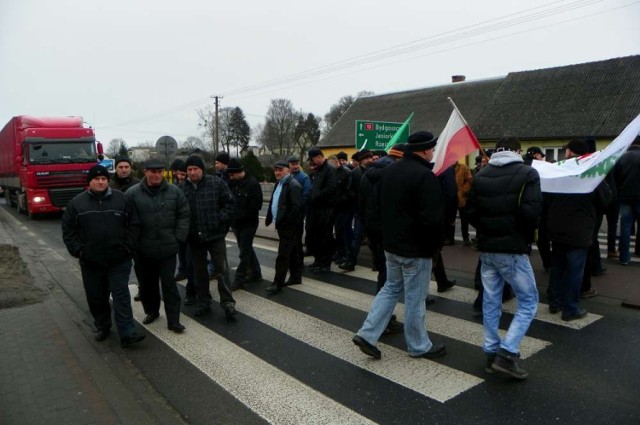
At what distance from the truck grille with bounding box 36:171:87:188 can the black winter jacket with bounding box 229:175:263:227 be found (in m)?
12.3

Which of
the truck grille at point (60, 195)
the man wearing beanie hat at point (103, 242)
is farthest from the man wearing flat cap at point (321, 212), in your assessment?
the truck grille at point (60, 195)

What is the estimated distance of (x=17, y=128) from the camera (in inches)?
719

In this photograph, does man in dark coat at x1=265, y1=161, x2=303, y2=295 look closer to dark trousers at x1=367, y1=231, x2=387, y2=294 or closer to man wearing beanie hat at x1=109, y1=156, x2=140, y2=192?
dark trousers at x1=367, y1=231, x2=387, y2=294

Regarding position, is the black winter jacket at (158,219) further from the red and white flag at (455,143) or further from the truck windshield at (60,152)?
the truck windshield at (60,152)

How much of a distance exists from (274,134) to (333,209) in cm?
8044

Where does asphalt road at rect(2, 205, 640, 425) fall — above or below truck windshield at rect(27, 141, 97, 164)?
below

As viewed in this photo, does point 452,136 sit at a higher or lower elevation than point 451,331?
higher

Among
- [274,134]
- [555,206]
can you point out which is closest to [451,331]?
[555,206]

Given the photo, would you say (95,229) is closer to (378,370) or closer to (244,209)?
(244,209)

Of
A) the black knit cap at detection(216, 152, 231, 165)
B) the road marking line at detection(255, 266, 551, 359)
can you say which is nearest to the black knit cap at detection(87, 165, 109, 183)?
the black knit cap at detection(216, 152, 231, 165)

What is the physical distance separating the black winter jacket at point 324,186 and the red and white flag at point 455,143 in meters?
2.39

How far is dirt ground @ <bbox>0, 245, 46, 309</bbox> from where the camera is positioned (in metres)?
6.69

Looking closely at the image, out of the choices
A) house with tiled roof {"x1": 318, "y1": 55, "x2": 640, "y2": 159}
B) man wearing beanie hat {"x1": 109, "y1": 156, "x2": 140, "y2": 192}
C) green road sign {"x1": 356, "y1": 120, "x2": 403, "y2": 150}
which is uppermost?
house with tiled roof {"x1": 318, "y1": 55, "x2": 640, "y2": 159}

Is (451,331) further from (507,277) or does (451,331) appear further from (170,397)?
(170,397)
